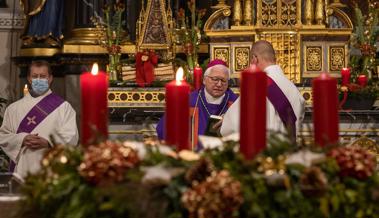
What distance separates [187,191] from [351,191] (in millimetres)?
376

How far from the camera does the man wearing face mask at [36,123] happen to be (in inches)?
256

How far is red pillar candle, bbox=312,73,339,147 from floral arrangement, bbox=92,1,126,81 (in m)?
7.40

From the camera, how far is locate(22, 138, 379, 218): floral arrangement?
2002 millimetres

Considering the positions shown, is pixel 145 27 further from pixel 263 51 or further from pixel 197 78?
pixel 263 51

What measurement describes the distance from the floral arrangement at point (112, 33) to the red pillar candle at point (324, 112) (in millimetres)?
7403

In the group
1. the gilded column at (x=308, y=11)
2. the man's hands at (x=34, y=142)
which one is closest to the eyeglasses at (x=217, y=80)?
the man's hands at (x=34, y=142)

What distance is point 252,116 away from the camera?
2.16 meters

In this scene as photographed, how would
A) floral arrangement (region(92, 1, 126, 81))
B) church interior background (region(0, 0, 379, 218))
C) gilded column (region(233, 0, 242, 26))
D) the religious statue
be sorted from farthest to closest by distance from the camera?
the religious statue < floral arrangement (region(92, 1, 126, 81)) < gilded column (region(233, 0, 242, 26)) < church interior background (region(0, 0, 379, 218))

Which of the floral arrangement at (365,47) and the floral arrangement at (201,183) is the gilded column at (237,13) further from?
the floral arrangement at (201,183)

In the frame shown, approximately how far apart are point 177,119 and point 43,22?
9361 millimetres

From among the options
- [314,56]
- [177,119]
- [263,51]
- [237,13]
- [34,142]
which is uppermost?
[237,13]

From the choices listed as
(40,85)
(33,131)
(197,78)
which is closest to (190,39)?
(197,78)

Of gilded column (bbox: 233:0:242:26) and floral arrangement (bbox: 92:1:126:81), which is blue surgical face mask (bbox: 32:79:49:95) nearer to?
floral arrangement (bbox: 92:1:126:81)

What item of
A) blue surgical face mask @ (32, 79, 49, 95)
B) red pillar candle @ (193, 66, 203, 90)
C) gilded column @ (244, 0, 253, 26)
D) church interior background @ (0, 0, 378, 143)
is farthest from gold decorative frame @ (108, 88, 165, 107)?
blue surgical face mask @ (32, 79, 49, 95)
